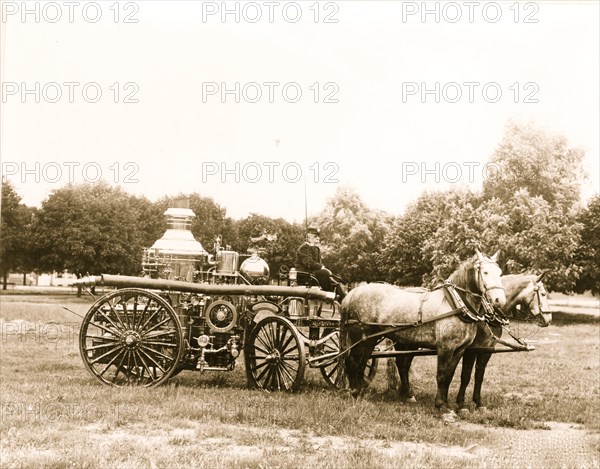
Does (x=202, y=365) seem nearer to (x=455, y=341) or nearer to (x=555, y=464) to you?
(x=455, y=341)

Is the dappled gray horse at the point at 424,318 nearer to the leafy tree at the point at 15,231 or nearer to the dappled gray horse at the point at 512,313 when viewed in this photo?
the dappled gray horse at the point at 512,313

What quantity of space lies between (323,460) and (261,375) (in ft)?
11.2

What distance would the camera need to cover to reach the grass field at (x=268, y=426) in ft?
21.3

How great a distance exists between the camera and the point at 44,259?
659 inches

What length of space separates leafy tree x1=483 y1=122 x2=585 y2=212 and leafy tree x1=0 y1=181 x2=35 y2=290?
1939 centimetres

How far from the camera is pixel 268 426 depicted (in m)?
7.59

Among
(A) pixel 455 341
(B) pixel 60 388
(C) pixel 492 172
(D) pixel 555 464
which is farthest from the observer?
(C) pixel 492 172

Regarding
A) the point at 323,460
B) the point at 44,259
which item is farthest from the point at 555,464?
the point at 44,259

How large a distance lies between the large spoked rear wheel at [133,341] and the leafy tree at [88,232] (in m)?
6.04

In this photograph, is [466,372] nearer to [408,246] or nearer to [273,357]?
[273,357]

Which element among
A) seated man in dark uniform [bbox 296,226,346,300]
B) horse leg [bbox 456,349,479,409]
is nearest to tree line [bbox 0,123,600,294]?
seated man in dark uniform [bbox 296,226,346,300]

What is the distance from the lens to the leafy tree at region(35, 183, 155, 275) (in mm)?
16047

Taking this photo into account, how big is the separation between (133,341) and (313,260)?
3.18 metres

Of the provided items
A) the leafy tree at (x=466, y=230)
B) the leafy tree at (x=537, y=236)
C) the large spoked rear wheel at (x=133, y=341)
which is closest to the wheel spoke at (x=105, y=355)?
the large spoked rear wheel at (x=133, y=341)
